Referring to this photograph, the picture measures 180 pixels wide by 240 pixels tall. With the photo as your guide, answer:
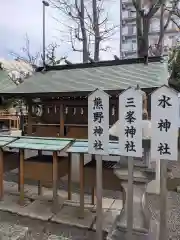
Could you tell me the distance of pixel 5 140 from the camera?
17.5 feet

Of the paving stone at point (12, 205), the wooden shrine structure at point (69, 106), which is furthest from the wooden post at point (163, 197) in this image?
the paving stone at point (12, 205)

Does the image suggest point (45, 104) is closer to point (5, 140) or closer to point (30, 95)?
point (30, 95)

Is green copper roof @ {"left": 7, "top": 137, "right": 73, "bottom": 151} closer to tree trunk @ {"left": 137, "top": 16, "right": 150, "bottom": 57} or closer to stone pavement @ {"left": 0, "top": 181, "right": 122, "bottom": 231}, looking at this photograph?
stone pavement @ {"left": 0, "top": 181, "right": 122, "bottom": 231}

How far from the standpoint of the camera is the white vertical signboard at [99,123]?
3.35 meters

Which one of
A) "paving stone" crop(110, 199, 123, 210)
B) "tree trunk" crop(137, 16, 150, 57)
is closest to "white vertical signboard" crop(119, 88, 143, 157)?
"paving stone" crop(110, 199, 123, 210)

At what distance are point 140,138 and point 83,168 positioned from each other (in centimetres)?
190

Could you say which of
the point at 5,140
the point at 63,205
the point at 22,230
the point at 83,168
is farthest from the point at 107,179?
the point at 5,140

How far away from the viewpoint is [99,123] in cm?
338

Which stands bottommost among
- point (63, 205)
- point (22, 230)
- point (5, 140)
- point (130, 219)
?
point (63, 205)

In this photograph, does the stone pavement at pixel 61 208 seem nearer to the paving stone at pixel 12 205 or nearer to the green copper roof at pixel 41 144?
the paving stone at pixel 12 205

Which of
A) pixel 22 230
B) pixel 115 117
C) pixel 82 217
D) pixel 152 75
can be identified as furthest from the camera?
pixel 115 117

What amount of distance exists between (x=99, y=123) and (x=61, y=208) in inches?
101

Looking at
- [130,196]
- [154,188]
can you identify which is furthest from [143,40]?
[130,196]

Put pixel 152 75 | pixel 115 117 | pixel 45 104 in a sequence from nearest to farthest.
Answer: pixel 152 75, pixel 115 117, pixel 45 104
